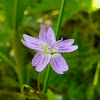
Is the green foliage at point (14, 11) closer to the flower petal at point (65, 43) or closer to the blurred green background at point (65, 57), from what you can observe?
the blurred green background at point (65, 57)

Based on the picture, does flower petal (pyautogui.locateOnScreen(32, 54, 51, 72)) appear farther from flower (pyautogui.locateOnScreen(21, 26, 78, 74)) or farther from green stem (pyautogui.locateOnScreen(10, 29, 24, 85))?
green stem (pyautogui.locateOnScreen(10, 29, 24, 85))

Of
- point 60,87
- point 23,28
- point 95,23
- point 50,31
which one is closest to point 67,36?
point 95,23

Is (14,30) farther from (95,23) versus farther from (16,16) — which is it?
(95,23)

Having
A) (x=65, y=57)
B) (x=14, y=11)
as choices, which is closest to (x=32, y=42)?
(x=14, y=11)

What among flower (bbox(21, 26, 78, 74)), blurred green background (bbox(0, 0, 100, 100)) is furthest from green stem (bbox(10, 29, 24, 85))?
flower (bbox(21, 26, 78, 74))

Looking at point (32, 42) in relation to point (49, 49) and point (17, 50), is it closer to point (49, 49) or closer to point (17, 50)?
point (49, 49)

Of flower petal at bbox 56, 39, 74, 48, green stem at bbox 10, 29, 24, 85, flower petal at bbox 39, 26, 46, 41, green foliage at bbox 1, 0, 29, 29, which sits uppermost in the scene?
green foliage at bbox 1, 0, 29, 29

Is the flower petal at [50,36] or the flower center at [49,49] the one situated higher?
the flower petal at [50,36]

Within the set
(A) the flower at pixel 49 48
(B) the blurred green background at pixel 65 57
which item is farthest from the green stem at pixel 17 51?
(A) the flower at pixel 49 48
